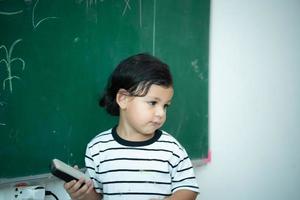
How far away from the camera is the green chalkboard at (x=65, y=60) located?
4.27ft

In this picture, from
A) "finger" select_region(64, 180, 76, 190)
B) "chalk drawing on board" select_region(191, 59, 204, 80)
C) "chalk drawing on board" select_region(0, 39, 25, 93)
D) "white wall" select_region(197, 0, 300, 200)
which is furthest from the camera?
"white wall" select_region(197, 0, 300, 200)

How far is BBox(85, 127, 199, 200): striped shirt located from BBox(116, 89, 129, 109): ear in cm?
12

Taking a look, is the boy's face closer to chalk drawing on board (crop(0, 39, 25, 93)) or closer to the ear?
the ear

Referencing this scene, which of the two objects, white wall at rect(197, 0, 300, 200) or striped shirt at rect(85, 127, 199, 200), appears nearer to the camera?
striped shirt at rect(85, 127, 199, 200)

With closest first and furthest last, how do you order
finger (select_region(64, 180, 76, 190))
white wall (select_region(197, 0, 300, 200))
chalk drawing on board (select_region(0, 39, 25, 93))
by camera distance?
1. finger (select_region(64, 180, 76, 190))
2. chalk drawing on board (select_region(0, 39, 25, 93))
3. white wall (select_region(197, 0, 300, 200))

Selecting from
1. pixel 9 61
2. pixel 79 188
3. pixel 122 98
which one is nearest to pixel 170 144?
pixel 122 98

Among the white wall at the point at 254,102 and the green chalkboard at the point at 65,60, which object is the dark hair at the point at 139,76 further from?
the white wall at the point at 254,102

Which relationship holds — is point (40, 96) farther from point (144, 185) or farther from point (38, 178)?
point (144, 185)

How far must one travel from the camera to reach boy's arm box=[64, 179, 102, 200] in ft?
3.87

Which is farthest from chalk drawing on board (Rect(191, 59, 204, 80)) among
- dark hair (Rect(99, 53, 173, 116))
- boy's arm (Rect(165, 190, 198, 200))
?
boy's arm (Rect(165, 190, 198, 200))

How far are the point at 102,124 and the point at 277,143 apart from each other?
51.8 inches

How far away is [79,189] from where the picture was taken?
1.19 meters

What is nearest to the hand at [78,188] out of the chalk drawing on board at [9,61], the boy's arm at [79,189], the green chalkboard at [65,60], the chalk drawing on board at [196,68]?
the boy's arm at [79,189]

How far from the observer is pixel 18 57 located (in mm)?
1297
